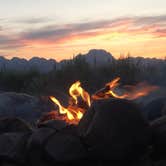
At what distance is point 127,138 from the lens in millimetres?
10180

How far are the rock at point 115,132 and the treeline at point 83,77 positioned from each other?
27.6 feet

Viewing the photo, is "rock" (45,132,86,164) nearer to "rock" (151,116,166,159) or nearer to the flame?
"rock" (151,116,166,159)

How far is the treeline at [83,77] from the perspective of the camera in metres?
20.2

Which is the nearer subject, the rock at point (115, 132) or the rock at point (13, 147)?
the rock at point (115, 132)

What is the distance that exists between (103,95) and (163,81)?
603 cm

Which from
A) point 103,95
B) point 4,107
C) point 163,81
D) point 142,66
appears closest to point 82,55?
point 142,66

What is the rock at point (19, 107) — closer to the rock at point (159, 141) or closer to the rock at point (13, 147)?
the rock at point (13, 147)

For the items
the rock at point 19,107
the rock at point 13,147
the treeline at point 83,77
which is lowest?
the treeline at point 83,77

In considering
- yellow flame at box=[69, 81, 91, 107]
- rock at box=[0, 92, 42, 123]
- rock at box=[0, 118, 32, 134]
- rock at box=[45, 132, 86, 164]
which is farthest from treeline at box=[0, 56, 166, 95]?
rock at box=[45, 132, 86, 164]

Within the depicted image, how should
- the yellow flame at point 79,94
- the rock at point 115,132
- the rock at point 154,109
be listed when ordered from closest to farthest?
the rock at point 115,132
the yellow flame at point 79,94
the rock at point 154,109

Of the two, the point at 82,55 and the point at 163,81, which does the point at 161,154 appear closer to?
the point at 163,81

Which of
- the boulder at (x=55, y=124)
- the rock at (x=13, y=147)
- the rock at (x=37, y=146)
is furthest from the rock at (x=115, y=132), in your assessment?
the rock at (x=13, y=147)

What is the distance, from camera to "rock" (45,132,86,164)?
10.4m

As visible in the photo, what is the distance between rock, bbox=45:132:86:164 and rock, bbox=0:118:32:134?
5.86 ft
